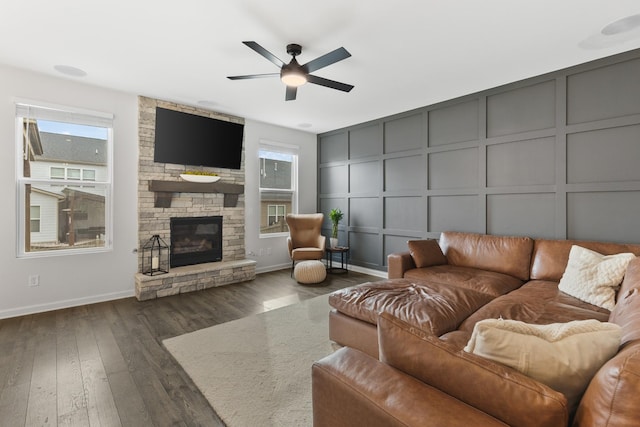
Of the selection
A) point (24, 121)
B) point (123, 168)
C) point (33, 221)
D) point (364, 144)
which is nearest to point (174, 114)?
point (123, 168)

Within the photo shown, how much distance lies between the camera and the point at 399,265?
3.53 metres

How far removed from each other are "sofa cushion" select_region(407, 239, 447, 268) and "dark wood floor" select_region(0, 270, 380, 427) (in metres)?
1.52

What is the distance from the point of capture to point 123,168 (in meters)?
4.06

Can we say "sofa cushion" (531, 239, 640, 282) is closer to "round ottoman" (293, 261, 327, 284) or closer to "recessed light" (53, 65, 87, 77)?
"round ottoman" (293, 261, 327, 284)

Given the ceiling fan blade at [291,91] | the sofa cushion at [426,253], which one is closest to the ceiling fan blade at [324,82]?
the ceiling fan blade at [291,91]

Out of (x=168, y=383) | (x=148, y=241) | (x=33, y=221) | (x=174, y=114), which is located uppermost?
(x=174, y=114)

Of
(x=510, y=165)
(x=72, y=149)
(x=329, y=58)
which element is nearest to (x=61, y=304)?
(x=72, y=149)

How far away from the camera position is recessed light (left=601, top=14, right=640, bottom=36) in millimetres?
2402

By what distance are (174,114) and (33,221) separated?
2.12 metres

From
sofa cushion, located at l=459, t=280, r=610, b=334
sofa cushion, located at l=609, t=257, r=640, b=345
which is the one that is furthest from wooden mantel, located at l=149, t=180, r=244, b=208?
sofa cushion, located at l=609, t=257, r=640, b=345

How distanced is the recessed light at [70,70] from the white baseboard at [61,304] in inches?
A: 104

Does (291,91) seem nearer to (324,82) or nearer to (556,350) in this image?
(324,82)

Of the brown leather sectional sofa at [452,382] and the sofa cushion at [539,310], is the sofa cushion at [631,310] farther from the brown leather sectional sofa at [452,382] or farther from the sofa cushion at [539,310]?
the sofa cushion at [539,310]

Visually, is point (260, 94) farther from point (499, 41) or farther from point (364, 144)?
point (499, 41)
